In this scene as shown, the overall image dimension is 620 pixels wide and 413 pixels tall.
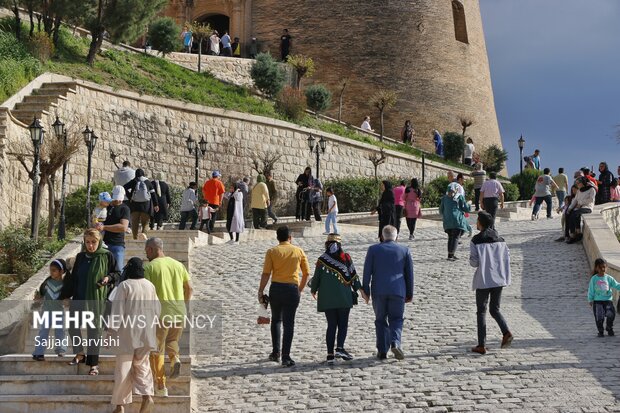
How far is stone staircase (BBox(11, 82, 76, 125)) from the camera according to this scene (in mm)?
21359

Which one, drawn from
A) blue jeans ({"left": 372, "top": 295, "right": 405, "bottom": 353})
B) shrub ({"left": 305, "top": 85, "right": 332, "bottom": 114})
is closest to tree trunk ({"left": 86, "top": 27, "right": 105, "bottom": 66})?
shrub ({"left": 305, "top": 85, "right": 332, "bottom": 114})

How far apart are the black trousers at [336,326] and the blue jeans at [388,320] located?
262 millimetres

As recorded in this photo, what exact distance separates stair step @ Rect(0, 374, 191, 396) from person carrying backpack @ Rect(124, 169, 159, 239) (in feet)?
22.8

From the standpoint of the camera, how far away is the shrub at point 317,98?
32.7m

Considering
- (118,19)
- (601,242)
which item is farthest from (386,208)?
(118,19)

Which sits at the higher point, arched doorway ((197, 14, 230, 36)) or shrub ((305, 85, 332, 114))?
arched doorway ((197, 14, 230, 36))

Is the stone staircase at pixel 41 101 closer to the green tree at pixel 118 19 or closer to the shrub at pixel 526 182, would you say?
the green tree at pixel 118 19

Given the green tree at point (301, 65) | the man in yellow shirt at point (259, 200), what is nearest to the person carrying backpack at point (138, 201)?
the man in yellow shirt at point (259, 200)

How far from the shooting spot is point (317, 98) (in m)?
32.7

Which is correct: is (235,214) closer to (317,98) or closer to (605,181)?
(605,181)

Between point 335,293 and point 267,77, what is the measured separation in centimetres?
2248

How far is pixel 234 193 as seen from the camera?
18516 mm

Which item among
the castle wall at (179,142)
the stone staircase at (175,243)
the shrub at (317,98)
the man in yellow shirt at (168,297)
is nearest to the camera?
the man in yellow shirt at (168,297)

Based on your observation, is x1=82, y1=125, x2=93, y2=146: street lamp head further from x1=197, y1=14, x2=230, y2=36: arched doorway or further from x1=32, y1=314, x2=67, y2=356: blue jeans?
x1=197, y1=14, x2=230, y2=36: arched doorway
